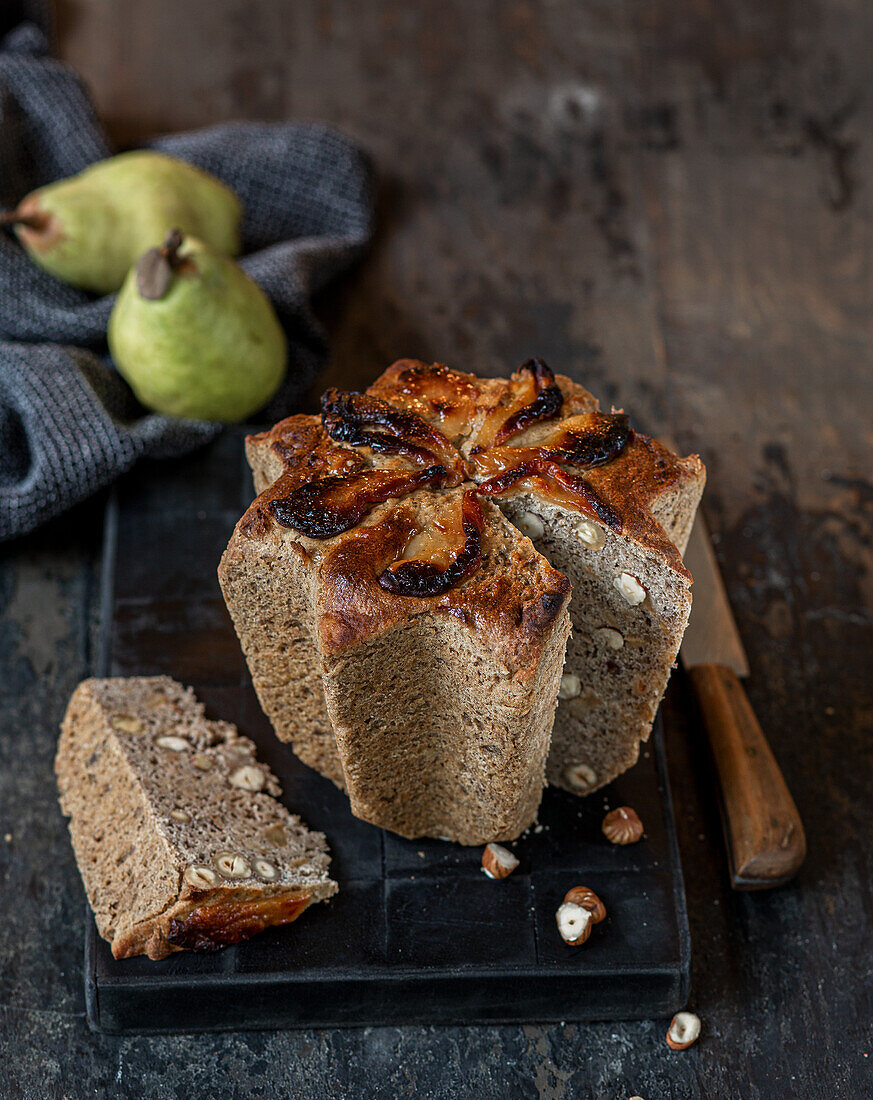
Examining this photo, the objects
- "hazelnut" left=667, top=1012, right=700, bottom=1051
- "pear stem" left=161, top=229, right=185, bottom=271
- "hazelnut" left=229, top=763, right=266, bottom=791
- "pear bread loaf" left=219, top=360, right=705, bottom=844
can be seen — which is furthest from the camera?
"pear stem" left=161, top=229, right=185, bottom=271

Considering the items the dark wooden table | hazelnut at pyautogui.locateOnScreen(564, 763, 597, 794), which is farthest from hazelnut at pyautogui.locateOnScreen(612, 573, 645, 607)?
the dark wooden table

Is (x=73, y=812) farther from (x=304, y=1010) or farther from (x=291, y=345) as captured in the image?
(x=291, y=345)

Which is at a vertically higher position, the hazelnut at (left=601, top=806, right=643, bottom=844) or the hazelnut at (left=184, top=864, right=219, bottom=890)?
the hazelnut at (left=184, top=864, right=219, bottom=890)

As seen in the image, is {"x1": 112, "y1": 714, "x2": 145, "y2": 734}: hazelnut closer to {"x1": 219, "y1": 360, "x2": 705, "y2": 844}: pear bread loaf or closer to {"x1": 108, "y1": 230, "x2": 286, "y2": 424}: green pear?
{"x1": 219, "y1": 360, "x2": 705, "y2": 844}: pear bread loaf

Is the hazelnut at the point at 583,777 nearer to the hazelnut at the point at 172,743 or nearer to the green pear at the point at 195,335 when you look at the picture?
the hazelnut at the point at 172,743

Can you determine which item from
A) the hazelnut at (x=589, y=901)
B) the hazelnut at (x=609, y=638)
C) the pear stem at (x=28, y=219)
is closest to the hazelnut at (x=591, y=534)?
the hazelnut at (x=609, y=638)

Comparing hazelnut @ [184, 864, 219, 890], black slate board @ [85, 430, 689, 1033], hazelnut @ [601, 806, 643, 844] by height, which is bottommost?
black slate board @ [85, 430, 689, 1033]

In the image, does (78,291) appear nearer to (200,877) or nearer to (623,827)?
(200,877)
